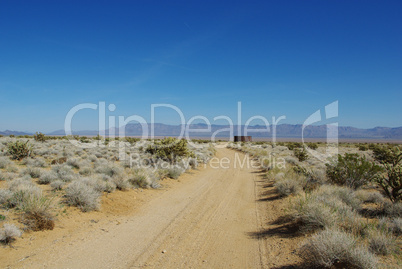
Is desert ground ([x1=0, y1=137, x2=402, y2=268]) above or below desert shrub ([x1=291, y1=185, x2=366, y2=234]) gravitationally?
below

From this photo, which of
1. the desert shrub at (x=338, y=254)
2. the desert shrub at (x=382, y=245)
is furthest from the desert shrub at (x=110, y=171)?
the desert shrub at (x=382, y=245)

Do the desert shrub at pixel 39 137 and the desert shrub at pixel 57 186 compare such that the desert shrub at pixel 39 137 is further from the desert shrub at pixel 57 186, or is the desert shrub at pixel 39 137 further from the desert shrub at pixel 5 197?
the desert shrub at pixel 5 197

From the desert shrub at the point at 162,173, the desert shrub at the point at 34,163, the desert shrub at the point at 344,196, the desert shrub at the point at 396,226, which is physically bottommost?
the desert shrub at the point at 162,173

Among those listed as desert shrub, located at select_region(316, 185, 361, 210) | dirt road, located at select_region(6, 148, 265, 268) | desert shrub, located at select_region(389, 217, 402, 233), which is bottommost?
dirt road, located at select_region(6, 148, 265, 268)

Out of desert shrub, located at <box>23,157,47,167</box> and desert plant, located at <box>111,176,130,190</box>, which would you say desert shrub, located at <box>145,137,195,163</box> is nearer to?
desert shrub, located at <box>23,157,47,167</box>

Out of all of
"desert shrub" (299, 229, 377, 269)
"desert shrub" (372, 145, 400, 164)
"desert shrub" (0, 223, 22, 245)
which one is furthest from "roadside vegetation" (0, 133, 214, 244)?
"desert shrub" (372, 145, 400, 164)

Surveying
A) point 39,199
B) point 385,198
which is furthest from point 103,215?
point 385,198

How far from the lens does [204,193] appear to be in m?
11.0

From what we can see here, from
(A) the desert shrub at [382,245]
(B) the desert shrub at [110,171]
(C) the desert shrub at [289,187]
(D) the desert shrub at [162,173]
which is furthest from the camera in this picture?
(D) the desert shrub at [162,173]

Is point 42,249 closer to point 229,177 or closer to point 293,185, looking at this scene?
point 293,185

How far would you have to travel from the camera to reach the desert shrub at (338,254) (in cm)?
383

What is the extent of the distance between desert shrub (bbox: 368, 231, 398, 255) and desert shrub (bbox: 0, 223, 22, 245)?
7300 millimetres

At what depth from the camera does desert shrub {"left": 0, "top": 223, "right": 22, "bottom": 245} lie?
498cm

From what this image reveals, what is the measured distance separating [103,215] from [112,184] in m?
2.29
